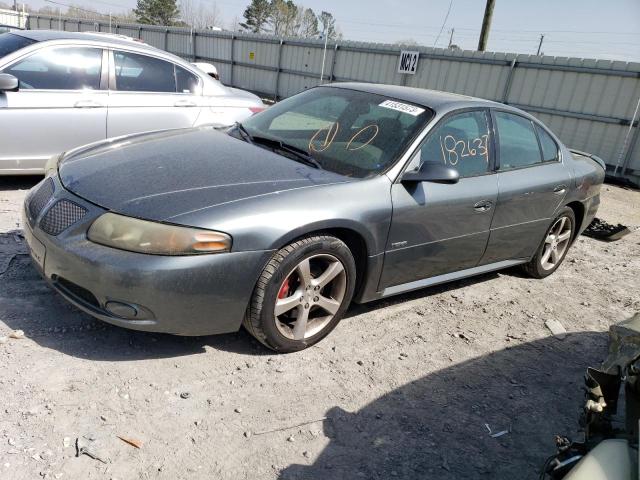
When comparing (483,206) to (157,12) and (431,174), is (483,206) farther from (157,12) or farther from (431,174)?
(157,12)

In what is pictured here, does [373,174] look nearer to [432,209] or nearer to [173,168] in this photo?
[432,209]

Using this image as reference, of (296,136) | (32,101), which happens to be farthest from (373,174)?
(32,101)

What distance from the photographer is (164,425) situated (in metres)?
2.54

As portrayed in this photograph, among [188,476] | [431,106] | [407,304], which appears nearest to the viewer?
[188,476]

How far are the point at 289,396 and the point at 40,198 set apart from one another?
185 centimetres

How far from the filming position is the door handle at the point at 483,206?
152 inches

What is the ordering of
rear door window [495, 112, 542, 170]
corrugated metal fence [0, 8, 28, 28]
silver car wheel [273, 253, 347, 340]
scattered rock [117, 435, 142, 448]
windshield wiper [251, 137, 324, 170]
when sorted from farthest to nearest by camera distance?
1. corrugated metal fence [0, 8, 28, 28]
2. rear door window [495, 112, 542, 170]
3. windshield wiper [251, 137, 324, 170]
4. silver car wheel [273, 253, 347, 340]
5. scattered rock [117, 435, 142, 448]

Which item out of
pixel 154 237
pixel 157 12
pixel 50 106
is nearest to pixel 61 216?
pixel 154 237

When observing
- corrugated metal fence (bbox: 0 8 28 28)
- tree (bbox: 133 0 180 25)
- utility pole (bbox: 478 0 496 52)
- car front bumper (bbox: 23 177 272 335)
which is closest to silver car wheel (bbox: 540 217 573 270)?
car front bumper (bbox: 23 177 272 335)

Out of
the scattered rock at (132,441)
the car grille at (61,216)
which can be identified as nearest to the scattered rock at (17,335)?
the car grille at (61,216)

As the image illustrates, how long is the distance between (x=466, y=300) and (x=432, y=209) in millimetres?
1193

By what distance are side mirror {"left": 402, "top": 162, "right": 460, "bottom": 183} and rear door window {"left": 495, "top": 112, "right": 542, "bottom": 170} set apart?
0.92 metres

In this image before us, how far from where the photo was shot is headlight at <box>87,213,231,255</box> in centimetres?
268

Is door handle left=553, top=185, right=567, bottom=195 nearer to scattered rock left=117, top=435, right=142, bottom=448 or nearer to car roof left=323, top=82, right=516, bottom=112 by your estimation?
car roof left=323, top=82, right=516, bottom=112
